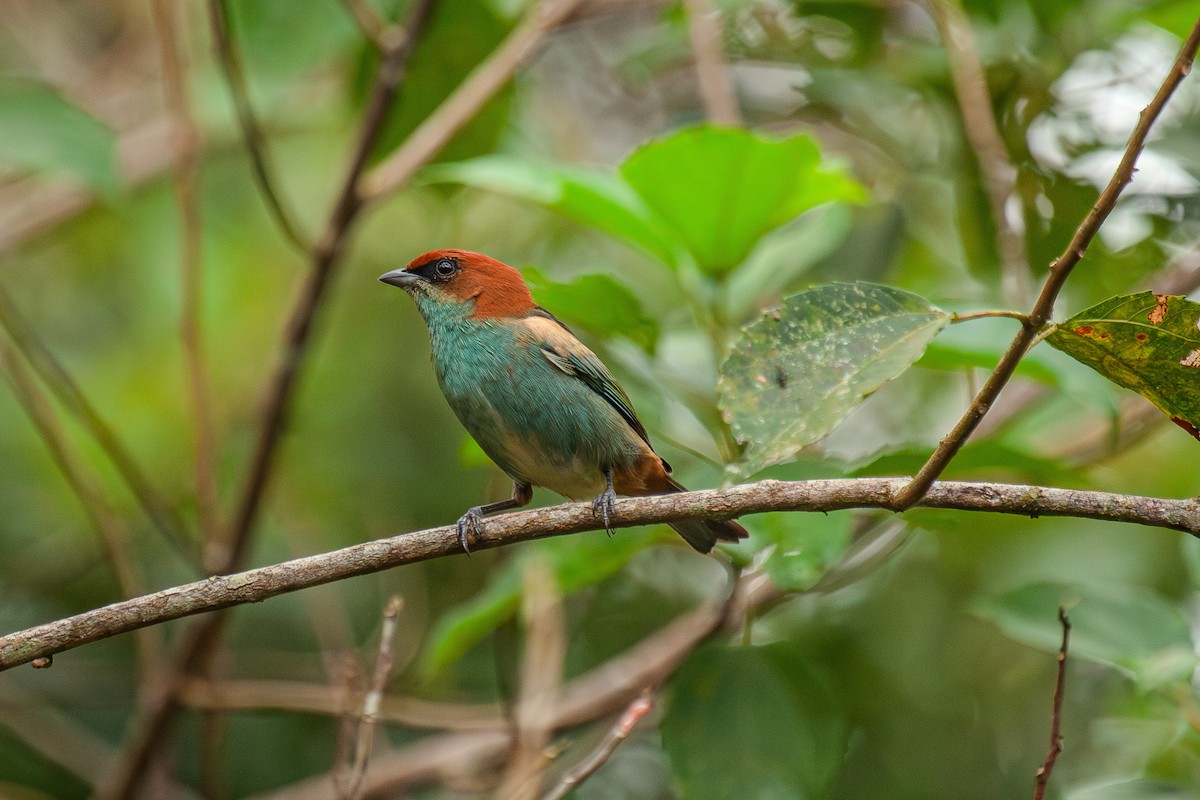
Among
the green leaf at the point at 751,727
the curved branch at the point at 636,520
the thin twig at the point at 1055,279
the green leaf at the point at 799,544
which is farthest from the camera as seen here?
the green leaf at the point at 751,727

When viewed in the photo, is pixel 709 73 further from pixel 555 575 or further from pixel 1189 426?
pixel 1189 426

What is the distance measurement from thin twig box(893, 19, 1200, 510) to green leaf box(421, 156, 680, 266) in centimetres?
148

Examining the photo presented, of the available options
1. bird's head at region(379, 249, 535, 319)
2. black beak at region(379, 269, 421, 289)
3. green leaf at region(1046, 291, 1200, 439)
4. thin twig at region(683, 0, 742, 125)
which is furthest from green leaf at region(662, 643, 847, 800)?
thin twig at region(683, 0, 742, 125)

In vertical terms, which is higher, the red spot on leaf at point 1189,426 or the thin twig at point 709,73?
the thin twig at point 709,73

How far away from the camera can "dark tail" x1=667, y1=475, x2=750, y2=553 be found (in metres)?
3.40

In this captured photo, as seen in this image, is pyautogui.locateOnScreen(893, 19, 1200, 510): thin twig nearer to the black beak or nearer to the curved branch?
the curved branch

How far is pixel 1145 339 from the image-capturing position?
81.6 inches

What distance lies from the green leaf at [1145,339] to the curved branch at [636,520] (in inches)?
8.6

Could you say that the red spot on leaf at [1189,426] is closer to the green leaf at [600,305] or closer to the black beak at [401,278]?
the green leaf at [600,305]

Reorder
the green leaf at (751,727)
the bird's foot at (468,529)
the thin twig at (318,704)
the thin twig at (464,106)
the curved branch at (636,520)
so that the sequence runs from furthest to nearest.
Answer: the thin twig at (464,106)
the thin twig at (318,704)
the green leaf at (751,727)
the bird's foot at (468,529)
the curved branch at (636,520)

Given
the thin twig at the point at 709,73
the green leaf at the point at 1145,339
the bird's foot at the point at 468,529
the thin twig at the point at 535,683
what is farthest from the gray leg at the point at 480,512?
the thin twig at the point at 709,73

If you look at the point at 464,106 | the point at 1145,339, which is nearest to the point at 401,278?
the point at 464,106

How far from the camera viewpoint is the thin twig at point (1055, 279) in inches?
69.9

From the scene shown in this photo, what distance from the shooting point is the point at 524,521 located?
259 centimetres
